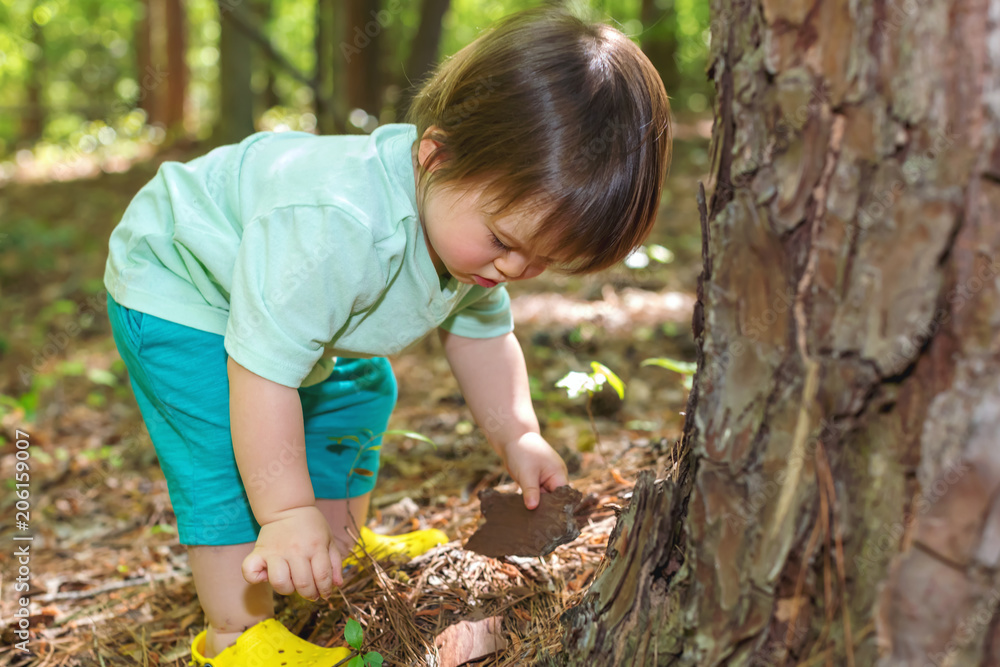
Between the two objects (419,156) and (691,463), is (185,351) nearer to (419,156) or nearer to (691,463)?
(419,156)

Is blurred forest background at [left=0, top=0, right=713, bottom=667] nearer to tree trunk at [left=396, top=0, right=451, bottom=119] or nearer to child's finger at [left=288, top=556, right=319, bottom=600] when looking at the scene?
tree trunk at [left=396, top=0, right=451, bottom=119]

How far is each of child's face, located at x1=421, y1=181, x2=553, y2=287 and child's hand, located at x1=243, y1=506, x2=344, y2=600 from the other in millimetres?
605

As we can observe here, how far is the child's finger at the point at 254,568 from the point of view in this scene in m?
1.39

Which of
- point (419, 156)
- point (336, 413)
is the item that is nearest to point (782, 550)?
point (419, 156)

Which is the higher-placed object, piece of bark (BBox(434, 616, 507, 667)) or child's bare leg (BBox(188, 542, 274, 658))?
piece of bark (BBox(434, 616, 507, 667))

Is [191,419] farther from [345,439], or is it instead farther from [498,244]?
[498,244]

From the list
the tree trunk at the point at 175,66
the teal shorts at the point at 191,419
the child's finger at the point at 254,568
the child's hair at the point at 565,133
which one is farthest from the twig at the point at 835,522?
the tree trunk at the point at 175,66

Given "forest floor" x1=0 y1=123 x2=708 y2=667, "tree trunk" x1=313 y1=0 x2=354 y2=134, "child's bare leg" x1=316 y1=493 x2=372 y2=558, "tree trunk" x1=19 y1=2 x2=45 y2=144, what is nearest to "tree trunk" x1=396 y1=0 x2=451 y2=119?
"tree trunk" x1=313 y1=0 x2=354 y2=134


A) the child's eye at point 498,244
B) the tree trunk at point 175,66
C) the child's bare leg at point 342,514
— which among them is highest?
the child's eye at point 498,244

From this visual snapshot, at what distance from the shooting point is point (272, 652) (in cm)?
157

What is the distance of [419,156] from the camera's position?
160 cm

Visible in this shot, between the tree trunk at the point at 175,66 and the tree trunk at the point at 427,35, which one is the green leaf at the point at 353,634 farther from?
the tree trunk at the point at 175,66

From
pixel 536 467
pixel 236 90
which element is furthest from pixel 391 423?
pixel 236 90

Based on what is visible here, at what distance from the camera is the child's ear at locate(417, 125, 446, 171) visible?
5.09 ft
